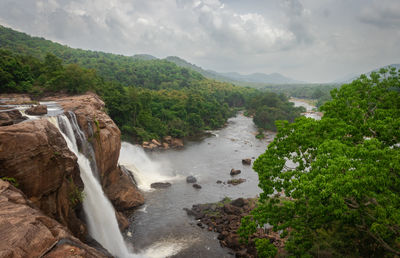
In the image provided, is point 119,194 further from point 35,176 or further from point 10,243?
point 10,243

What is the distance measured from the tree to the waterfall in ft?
32.0

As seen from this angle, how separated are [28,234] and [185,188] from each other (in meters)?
25.0

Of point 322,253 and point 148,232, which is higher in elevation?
point 322,253

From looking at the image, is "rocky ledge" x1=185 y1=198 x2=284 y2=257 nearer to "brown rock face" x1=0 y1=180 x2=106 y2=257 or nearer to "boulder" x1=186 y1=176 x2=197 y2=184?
"boulder" x1=186 y1=176 x2=197 y2=184

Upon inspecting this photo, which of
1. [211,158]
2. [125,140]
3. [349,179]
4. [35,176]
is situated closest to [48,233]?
[35,176]

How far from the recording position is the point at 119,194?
2459 centimetres

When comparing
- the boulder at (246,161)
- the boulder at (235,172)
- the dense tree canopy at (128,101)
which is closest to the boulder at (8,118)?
the dense tree canopy at (128,101)

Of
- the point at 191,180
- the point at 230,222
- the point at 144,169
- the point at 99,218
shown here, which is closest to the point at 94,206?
the point at 99,218

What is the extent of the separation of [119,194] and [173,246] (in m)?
7.99

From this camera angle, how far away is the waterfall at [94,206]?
55.0 ft

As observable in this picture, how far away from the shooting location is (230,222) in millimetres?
23844

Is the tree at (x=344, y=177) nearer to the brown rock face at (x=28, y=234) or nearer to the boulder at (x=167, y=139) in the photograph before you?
the brown rock face at (x=28, y=234)

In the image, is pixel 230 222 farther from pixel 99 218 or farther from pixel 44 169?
pixel 44 169

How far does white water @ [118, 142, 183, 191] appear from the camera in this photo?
3248 centimetres
